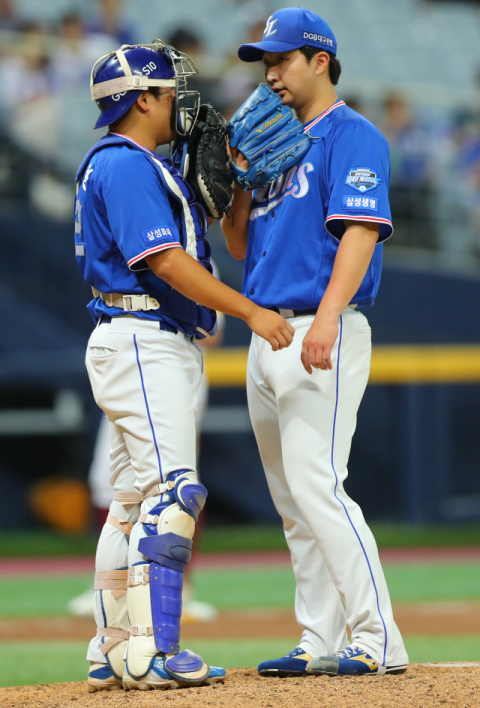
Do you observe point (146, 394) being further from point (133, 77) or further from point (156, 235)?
point (133, 77)

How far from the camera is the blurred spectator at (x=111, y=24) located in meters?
9.96

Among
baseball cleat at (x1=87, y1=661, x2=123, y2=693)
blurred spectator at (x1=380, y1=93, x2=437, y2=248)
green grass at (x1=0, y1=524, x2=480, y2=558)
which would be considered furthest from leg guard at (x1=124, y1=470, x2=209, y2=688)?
blurred spectator at (x1=380, y1=93, x2=437, y2=248)

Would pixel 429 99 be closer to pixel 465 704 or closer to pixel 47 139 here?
pixel 47 139

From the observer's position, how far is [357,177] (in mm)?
2936

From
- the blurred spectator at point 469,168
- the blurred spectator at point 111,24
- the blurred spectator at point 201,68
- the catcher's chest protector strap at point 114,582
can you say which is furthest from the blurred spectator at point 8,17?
the catcher's chest protector strap at point 114,582

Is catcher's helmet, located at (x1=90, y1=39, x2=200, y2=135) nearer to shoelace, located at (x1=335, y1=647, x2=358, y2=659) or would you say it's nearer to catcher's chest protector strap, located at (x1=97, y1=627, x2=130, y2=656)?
catcher's chest protector strap, located at (x1=97, y1=627, x2=130, y2=656)

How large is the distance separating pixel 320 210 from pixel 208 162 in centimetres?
39

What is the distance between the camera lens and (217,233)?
8773 millimetres

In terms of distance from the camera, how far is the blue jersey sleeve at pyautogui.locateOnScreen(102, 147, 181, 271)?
9.32 ft

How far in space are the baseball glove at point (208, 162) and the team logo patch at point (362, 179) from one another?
15.9 inches

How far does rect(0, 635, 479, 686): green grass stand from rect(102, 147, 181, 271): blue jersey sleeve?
1794 millimetres

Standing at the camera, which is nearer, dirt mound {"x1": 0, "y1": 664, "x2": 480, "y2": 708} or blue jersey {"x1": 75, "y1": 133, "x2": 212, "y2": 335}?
dirt mound {"x1": 0, "y1": 664, "x2": 480, "y2": 708}

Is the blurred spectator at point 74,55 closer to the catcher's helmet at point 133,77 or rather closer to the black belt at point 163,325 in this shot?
the catcher's helmet at point 133,77

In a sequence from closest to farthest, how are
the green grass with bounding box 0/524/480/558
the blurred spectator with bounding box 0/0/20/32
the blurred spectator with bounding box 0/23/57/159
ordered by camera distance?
1. the green grass with bounding box 0/524/480/558
2. the blurred spectator with bounding box 0/23/57/159
3. the blurred spectator with bounding box 0/0/20/32
